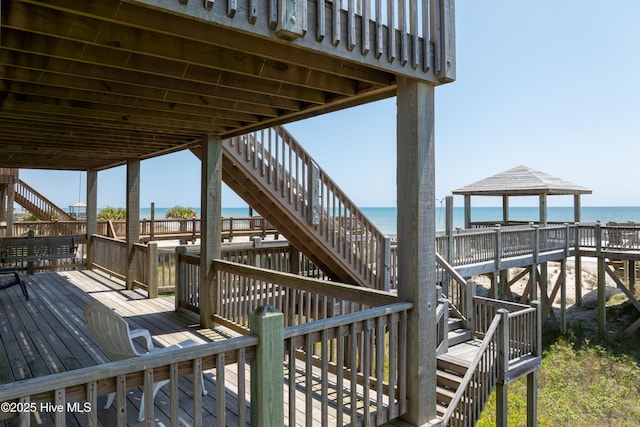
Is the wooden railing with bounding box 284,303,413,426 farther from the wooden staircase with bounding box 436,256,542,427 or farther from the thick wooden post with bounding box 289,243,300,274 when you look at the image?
the thick wooden post with bounding box 289,243,300,274

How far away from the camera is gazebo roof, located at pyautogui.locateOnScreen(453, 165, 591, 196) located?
14.5m

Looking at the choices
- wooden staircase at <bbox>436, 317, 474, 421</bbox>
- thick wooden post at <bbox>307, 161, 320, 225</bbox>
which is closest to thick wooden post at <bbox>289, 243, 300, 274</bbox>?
thick wooden post at <bbox>307, 161, 320, 225</bbox>

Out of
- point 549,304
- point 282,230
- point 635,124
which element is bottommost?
point 549,304

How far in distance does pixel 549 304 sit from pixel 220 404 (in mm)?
14459

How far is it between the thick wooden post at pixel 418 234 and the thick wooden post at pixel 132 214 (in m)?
6.63

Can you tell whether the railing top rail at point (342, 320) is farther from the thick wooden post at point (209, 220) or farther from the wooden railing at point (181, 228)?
the wooden railing at point (181, 228)

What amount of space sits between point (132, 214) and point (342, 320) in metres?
6.81

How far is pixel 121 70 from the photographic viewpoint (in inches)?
124

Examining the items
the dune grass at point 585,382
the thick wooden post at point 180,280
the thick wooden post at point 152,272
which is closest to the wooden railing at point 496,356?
the dune grass at point 585,382

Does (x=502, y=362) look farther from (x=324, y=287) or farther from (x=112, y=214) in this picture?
(x=112, y=214)

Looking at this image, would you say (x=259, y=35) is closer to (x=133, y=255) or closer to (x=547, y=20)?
(x=133, y=255)

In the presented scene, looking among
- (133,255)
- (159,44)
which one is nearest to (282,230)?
(133,255)

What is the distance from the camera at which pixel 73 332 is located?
202 inches

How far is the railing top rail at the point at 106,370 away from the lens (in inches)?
64.7
